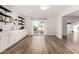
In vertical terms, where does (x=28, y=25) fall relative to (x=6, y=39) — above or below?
above

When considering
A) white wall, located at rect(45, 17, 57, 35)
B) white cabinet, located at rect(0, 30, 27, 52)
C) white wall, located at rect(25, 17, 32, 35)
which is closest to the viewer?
white cabinet, located at rect(0, 30, 27, 52)

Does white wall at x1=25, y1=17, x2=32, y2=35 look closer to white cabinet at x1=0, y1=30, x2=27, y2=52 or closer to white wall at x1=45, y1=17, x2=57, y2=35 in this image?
white wall at x1=45, y1=17, x2=57, y2=35

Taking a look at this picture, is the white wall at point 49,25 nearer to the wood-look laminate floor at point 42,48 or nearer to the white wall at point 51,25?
the white wall at point 51,25

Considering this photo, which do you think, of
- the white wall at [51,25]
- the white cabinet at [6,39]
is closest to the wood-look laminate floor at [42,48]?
the white cabinet at [6,39]

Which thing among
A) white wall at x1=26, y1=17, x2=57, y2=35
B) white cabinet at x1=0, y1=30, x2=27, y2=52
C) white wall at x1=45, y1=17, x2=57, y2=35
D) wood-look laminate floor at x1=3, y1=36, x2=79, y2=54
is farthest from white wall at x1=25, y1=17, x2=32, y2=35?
white cabinet at x1=0, y1=30, x2=27, y2=52

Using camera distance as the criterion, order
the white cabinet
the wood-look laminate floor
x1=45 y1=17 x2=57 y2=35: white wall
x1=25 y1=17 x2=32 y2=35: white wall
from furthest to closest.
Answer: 1. x1=25 y1=17 x2=32 y2=35: white wall
2. x1=45 y1=17 x2=57 y2=35: white wall
3. the wood-look laminate floor
4. the white cabinet

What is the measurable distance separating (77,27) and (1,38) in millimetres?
19892

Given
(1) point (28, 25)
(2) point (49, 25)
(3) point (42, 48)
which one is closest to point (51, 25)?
(2) point (49, 25)

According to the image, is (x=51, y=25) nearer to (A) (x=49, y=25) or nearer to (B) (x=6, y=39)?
(A) (x=49, y=25)
